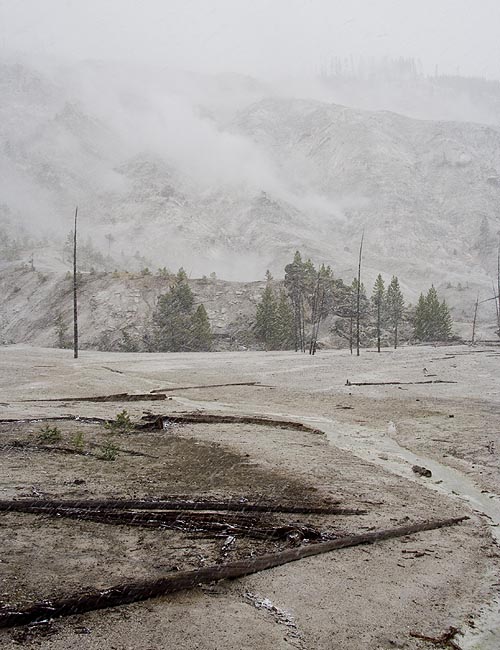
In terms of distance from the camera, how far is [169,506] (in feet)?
20.9

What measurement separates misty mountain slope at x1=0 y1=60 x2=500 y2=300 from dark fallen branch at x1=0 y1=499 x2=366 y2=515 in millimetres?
86004

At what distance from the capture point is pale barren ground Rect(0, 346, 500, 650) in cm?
403

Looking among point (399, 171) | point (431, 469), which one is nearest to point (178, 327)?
point (431, 469)

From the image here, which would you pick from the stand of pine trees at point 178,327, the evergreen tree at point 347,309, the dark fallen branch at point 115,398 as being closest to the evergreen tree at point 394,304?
the evergreen tree at point 347,309

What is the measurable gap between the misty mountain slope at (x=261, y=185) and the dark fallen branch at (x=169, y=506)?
3386 inches

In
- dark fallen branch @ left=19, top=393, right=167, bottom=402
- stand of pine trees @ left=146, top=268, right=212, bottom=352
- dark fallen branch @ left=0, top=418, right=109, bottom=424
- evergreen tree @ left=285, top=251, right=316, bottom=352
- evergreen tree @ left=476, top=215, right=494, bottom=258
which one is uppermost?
evergreen tree @ left=476, top=215, right=494, bottom=258

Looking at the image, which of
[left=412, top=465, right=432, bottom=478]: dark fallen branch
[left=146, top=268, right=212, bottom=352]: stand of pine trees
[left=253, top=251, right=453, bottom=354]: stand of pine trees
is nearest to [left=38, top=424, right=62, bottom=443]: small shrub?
[left=412, top=465, right=432, bottom=478]: dark fallen branch

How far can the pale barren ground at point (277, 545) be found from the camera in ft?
13.2

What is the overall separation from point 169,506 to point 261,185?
143648 mm

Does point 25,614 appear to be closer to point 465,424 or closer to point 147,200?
point 465,424

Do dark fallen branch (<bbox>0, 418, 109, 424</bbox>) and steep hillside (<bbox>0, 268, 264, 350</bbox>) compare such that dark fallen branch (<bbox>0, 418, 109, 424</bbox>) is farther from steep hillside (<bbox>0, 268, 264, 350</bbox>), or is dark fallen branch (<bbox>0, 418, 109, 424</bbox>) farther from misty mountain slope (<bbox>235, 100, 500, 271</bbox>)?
misty mountain slope (<bbox>235, 100, 500, 271</bbox>)

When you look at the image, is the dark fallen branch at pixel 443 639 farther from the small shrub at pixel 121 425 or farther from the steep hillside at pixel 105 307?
the steep hillside at pixel 105 307

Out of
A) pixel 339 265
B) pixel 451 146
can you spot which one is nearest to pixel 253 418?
pixel 339 265

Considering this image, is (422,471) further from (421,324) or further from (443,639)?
(421,324)
